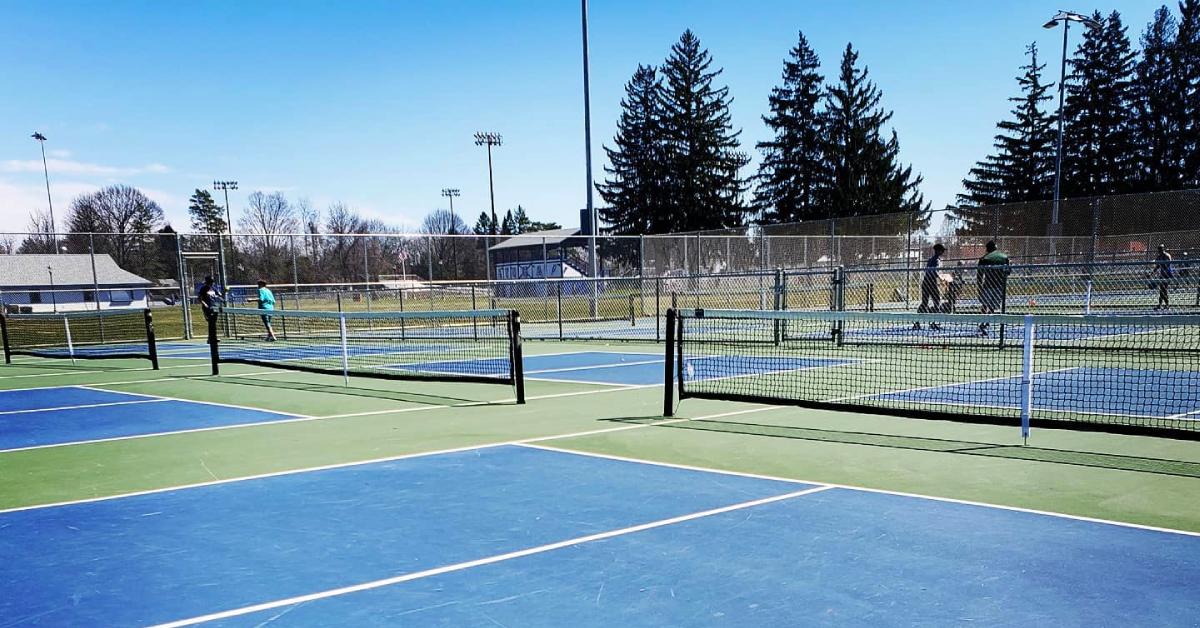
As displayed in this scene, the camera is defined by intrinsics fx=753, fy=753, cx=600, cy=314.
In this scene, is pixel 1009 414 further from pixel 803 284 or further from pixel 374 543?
pixel 803 284

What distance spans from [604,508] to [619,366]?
28.8ft

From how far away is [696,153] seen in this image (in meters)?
66.6

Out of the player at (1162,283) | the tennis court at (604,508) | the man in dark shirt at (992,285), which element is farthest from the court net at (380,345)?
the player at (1162,283)

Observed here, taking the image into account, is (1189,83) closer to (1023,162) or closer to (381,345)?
(1023,162)

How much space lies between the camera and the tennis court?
12.6 ft

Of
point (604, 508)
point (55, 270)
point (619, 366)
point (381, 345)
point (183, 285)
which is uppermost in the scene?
point (55, 270)

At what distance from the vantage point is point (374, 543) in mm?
4750

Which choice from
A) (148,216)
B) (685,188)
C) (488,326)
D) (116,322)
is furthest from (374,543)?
(148,216)

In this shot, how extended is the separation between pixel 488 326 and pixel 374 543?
19.4 m

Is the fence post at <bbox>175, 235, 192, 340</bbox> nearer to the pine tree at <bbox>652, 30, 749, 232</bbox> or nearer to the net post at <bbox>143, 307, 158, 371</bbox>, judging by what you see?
the net post at <bbox>143, 307, 158, 371</bbox>

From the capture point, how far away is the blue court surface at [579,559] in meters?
3.71

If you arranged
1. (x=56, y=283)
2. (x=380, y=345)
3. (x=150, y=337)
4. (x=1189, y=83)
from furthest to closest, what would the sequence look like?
(x=1189, y=83) < (x=56, y=283) < (x=380, y=345) < (x=150, y=337)

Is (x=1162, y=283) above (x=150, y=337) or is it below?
above

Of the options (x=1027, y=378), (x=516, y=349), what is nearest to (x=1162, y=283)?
(x=1027, y=378)
